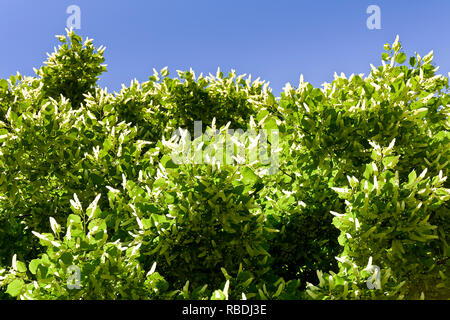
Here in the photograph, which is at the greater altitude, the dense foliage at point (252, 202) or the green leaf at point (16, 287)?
the dense foliage at point (252, 202)

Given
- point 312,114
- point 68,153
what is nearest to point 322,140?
point 312,114

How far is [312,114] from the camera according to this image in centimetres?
477

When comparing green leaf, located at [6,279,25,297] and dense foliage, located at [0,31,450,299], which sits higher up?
dense foliage, located at [0,31,450,299]

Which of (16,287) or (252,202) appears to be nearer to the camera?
(16,287)

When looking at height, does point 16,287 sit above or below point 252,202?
below

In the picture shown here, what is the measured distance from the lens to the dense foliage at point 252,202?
11.3 feet

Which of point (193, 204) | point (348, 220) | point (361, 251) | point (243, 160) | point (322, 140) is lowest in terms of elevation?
point (361, 251)

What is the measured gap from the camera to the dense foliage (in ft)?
11.3

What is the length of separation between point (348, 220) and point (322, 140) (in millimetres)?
1457

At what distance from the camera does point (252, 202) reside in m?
3.89
